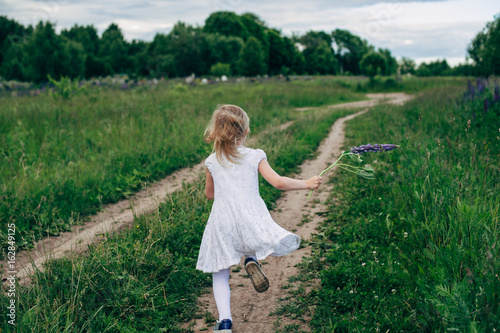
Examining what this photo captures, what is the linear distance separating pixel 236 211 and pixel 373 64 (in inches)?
1299

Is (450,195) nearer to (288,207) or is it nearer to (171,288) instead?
(288,207)

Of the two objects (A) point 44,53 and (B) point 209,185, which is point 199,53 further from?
(B) point 209,185

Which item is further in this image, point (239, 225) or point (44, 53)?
point (44, 53)

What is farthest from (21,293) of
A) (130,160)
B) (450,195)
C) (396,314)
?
(130,160)

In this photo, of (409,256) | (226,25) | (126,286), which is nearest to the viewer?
(126,286)

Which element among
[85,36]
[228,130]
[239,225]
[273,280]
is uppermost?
[85,36]

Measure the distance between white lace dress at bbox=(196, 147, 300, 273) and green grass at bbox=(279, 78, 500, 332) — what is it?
668 mm

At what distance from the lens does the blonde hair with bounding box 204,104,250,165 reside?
9.26ft

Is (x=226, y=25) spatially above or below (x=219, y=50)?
above

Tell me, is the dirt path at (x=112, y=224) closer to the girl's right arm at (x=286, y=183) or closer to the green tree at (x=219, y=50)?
the girl's right arm at (x=286, y=183)

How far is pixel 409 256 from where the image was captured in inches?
130

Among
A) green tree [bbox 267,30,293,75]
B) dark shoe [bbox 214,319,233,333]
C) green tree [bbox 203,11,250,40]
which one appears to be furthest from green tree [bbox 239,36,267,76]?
dark shoe [bbox 214,319,233,333]

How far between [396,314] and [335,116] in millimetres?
12684

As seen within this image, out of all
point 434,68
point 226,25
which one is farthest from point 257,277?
point 434,68
